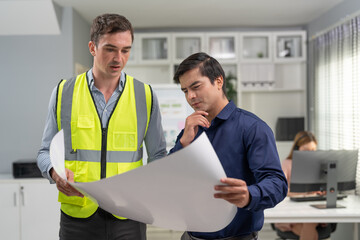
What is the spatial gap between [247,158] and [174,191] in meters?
0.37

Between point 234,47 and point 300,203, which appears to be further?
point 234,47

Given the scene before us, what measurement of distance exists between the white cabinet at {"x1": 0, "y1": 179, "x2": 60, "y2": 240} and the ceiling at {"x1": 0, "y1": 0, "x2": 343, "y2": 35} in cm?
187

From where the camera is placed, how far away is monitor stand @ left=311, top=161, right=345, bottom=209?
10.7ft

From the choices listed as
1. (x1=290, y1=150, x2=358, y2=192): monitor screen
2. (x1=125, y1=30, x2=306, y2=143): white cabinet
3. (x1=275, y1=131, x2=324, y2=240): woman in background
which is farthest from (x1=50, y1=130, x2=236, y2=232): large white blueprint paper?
(x1=125, y1=30, x2=306, y2=143): white cabinet

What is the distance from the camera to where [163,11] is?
5289 millimetres

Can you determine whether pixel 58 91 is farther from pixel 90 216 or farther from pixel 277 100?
pixel 277 100

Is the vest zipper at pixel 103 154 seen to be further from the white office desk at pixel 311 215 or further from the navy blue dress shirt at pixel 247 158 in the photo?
the white office desk at pixel 311 215

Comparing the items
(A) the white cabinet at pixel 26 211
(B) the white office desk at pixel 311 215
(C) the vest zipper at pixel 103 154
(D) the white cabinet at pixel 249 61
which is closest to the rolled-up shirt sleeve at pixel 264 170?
(C) the vest zipper at pixel 103 154

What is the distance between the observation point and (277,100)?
620cm

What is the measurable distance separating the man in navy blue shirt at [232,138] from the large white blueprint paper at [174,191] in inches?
6.3

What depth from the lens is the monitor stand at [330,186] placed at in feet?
10.7

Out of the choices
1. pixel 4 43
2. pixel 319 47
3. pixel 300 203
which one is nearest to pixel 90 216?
pixel 300 203

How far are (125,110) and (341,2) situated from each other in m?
4.19

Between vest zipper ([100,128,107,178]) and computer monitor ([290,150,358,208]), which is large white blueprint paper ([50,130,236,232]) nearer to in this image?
vest zipper ([100,128,107,178])
